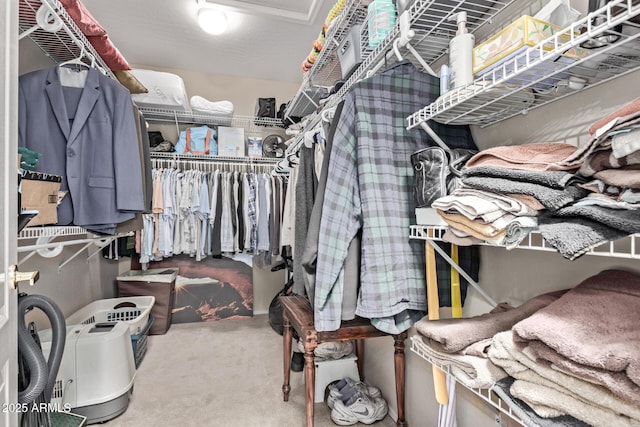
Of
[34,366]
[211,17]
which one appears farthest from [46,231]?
[211,17]

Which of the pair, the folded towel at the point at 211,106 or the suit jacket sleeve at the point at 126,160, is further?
the folded towel at the point at 211,106

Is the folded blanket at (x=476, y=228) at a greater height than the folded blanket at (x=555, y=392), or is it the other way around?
the folded blanket at (x=476, y=228)

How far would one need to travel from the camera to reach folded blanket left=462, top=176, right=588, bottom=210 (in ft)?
2.06

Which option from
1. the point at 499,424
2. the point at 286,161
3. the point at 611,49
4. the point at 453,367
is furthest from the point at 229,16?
the point at 499,424

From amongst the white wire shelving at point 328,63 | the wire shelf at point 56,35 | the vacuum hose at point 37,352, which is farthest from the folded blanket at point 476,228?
the wire shelf at point 56,35

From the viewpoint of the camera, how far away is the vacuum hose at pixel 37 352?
0.93 meters

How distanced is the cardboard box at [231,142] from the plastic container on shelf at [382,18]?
2360 millimetres

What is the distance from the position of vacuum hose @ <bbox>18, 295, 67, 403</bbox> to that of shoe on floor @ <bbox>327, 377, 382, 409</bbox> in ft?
4.09

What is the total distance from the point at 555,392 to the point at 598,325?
0.15m

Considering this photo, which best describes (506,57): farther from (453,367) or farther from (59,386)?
(59,386)

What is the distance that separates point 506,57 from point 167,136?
3.45 meters

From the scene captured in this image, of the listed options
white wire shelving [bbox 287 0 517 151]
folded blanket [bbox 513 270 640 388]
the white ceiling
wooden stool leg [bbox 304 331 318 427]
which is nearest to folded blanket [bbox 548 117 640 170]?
folded blanket [bbox 513 270 640 388]

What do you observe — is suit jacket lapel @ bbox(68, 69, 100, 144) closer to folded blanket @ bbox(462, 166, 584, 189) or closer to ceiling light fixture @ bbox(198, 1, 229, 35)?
ceiling light fixture @ bbox(198, 1, 229, 35)

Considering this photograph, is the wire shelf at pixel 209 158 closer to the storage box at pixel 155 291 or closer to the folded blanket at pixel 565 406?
the storage box at pixel 155 291
